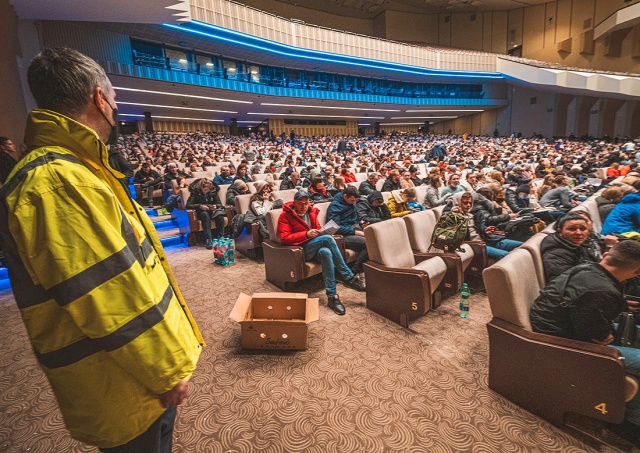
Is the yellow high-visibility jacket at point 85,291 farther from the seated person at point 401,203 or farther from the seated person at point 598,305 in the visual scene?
the seated person at point 401,203

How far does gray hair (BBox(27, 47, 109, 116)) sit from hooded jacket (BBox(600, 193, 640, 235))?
397 cm

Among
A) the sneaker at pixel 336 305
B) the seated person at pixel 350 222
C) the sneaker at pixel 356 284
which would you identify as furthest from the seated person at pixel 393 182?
the sneaker at pixel 336 305

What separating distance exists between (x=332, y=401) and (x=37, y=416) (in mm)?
1670

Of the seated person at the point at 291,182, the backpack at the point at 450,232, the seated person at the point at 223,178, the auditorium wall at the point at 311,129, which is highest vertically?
the auditorium wall at the point at 311,129

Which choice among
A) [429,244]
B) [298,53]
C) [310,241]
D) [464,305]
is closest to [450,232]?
[429,244]

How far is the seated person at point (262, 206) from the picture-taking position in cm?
418

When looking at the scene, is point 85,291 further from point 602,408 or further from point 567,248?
point 567,248

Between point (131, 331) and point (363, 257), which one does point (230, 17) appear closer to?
point (363, 257)

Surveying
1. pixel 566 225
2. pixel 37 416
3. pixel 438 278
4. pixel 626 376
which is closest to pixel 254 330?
pixel 37 416

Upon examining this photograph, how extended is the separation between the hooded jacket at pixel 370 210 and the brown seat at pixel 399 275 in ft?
3.37

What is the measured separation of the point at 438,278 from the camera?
106 inches

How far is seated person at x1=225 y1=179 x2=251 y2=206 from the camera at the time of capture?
16.7 feet

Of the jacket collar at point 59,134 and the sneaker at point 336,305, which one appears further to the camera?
the sneaker at point 336,305

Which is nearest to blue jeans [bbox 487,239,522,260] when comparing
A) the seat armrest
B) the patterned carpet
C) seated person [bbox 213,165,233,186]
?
the seat armrest
